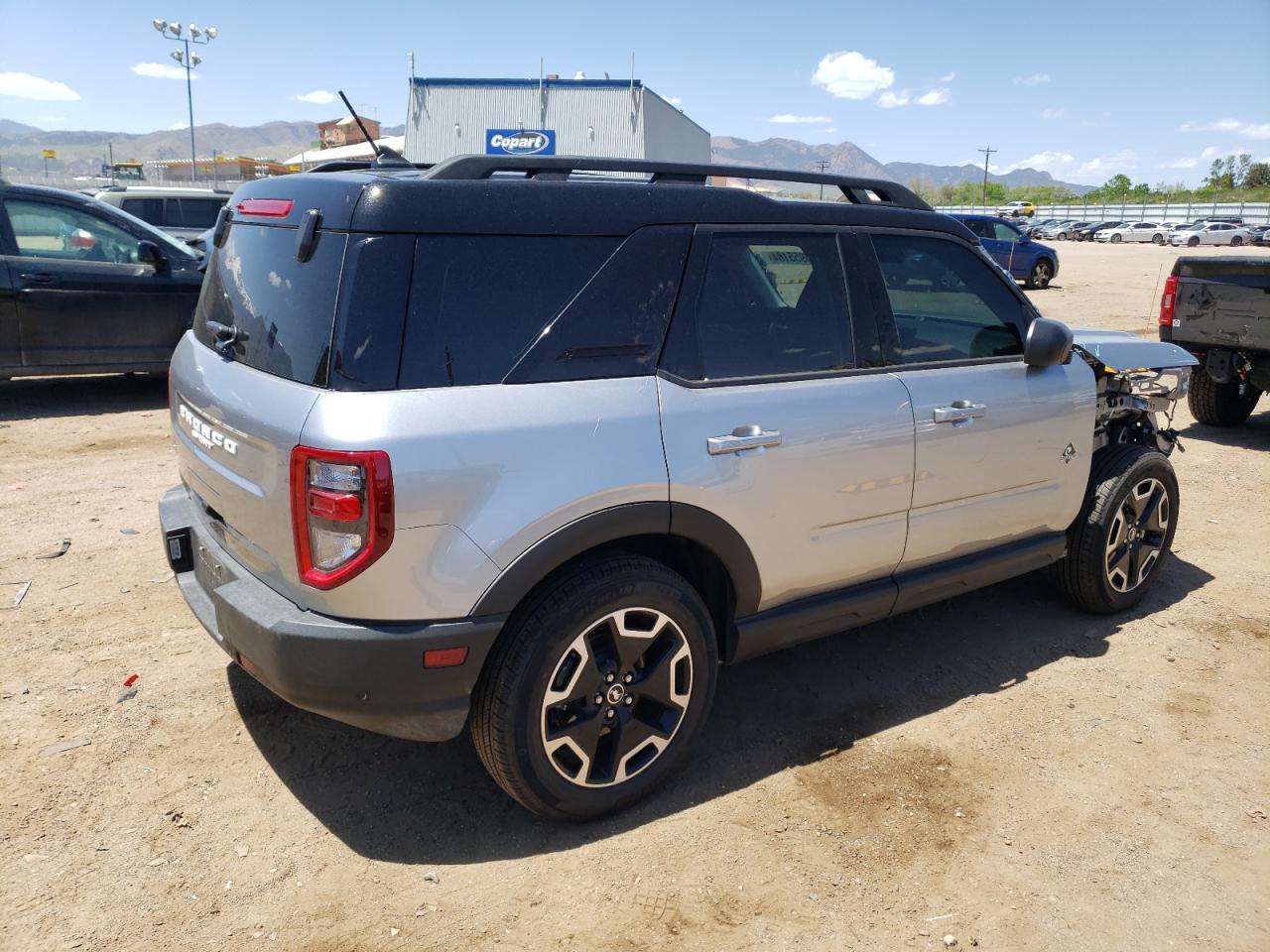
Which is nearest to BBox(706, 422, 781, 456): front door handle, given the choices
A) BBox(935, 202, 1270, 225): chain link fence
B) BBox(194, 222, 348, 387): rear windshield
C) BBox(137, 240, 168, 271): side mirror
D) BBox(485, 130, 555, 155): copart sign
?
BBox(194, 222, 348, 387): rear windshield

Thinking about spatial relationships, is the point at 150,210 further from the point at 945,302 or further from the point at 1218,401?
the point at 1218,401

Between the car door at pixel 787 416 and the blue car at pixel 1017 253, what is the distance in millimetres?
20889

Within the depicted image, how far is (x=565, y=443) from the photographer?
2666mm

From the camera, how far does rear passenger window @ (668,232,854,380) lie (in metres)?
3.08

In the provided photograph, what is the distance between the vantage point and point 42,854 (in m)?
2.79

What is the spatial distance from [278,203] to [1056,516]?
3402 millimetres

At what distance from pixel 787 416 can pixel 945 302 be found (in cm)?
121

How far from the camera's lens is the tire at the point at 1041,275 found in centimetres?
2316

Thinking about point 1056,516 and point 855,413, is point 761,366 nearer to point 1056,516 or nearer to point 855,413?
point 855,413

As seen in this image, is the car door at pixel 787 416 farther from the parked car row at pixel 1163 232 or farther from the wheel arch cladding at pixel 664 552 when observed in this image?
the parked car row at pixel 1163 232

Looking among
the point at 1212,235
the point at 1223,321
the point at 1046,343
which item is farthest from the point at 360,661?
the point at 1212,235

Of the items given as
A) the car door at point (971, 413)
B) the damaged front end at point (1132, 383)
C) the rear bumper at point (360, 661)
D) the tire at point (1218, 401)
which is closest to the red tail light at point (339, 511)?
the rear bumper at point (360, 661)

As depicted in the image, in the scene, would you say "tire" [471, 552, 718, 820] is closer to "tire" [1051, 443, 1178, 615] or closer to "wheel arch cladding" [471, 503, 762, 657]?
"wheel arch cladding" [471, 503, 762, 657]

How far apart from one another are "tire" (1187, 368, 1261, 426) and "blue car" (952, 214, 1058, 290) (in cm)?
1457
